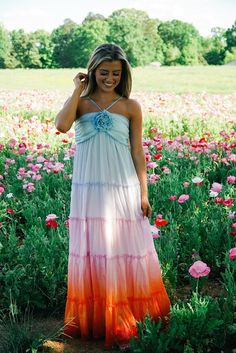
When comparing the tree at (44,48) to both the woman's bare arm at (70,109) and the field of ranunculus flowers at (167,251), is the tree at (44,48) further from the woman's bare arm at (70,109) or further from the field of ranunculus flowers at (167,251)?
the woman's bare arm at (70,109)

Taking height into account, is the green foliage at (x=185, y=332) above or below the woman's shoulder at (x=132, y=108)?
below

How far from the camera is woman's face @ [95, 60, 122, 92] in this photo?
8.50 ft

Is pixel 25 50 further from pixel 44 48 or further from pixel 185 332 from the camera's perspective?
pixel 185 332

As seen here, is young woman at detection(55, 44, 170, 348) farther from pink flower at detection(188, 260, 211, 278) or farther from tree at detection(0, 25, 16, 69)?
tree at detection(0, 25, 16, 69)

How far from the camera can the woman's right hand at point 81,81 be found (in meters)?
2.57

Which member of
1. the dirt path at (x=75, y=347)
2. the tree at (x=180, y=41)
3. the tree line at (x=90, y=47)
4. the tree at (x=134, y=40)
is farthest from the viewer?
the tree at (x=180, y=41)

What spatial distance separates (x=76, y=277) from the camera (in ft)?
8.93

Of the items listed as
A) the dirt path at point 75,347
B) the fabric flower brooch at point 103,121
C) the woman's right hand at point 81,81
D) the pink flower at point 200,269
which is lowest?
the dirt path at point 75,347

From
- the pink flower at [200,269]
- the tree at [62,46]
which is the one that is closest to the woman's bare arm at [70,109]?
the pink flower at [200,269]

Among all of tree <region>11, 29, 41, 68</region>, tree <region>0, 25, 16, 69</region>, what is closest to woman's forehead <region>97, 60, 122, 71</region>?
tree <region>0, 25, 16, 69</region>

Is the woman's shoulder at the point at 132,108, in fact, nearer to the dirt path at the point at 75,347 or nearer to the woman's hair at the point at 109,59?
the woman's hair at the point at 109,59

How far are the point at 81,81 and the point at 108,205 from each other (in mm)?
629

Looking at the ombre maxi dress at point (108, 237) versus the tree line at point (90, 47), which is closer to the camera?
the ombre maxi dress at point (108, 237)

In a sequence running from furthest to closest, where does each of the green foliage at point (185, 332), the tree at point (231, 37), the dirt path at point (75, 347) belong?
the tree at point (231, 37) → the dirt path at point (75, 347) → the green foliage at point (185, 332)
